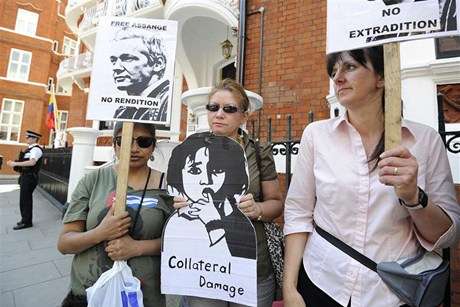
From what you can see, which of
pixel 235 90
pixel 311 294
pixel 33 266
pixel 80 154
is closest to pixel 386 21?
pixel 235 90

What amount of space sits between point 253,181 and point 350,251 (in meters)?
0.65

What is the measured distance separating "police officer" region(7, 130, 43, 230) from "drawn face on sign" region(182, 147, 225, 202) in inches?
257

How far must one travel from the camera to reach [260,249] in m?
1.73

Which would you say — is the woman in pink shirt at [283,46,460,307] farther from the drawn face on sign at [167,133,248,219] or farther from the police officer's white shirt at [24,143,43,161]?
the police officer's white shirt at [24,143,43,161]

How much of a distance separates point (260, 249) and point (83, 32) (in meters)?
17.6

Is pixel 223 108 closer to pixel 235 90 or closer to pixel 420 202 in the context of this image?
pixel 235 90

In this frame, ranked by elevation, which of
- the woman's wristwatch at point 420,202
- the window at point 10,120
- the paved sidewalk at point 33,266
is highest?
the window at point 10,120

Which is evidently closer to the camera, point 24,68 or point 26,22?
point 24,68

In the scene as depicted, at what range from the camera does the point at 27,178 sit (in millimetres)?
6910

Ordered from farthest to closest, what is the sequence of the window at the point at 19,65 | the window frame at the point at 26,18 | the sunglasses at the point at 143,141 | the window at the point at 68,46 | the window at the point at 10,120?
the window at the point at 68,46, the window frame at the point at 26,18, the window at the point at 19,65, the window at the point at 10,120, the sunglasses at the point at 143,141

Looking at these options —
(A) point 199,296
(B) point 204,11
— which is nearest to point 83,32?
(B) point 204,11

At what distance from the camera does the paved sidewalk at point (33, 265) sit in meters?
3.65

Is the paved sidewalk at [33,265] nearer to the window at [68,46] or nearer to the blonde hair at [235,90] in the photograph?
the blonde hair at [235,90]

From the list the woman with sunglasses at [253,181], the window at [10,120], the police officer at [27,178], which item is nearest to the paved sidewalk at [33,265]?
the police officer at [27,178]
